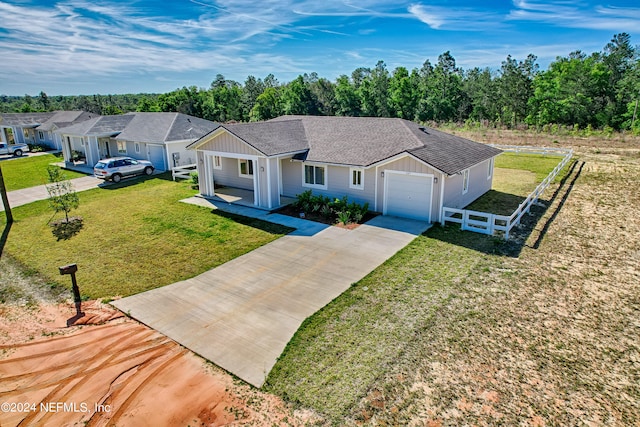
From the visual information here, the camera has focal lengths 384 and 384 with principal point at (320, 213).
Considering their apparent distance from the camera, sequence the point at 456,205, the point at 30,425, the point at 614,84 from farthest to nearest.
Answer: the point at 614,84
the point at 456,205
the point at 30,425

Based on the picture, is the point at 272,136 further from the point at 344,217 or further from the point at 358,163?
the point at 344,217

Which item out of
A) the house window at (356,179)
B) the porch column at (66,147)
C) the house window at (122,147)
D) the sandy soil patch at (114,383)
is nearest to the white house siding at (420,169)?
the house window at (356,179)

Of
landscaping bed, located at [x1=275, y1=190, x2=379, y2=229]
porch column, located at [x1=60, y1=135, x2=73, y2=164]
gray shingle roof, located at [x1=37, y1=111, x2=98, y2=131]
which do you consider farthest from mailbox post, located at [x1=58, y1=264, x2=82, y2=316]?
gray shingle roof, located at [x1=37, y1=111, x2=98, y2=131]

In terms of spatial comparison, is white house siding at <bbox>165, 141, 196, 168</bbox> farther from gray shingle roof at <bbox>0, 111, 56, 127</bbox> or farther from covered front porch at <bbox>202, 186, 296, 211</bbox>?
gray shingle roof at <bbox>0, 111, 56, 127</bbox>

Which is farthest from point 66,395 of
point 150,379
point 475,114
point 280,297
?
point 475,114

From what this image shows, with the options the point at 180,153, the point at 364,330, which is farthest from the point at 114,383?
the point at 180,153

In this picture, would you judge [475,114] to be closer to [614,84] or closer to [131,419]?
[614,84]
